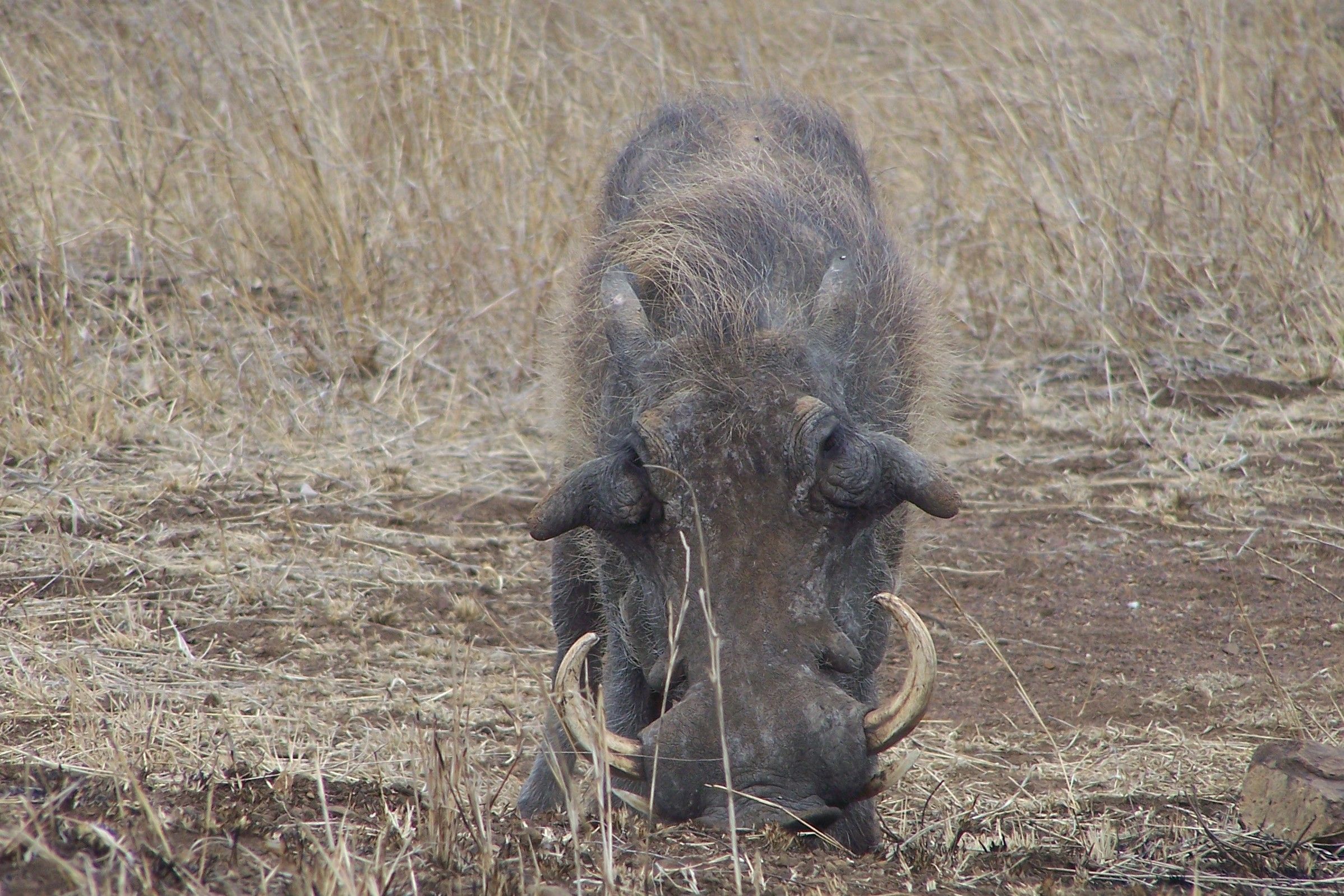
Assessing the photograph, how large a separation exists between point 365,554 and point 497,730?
1.06 m

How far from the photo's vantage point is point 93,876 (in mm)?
1742

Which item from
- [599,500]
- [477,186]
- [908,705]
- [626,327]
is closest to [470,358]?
[477,186]

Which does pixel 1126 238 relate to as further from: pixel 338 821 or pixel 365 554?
pixel 338 821

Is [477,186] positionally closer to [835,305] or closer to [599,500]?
[835,305]

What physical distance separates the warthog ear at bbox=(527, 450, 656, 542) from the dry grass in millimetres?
550

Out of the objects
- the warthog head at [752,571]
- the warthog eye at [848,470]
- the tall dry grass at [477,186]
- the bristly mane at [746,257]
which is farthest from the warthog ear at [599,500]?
the tall dry grass at [477,186]

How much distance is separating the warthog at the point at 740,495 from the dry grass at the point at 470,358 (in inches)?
7.1

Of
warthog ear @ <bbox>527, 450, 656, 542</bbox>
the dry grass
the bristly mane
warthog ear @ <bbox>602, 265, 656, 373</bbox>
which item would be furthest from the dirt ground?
warthog ear @ <bbox>602, 265, 656, 373</bbox>

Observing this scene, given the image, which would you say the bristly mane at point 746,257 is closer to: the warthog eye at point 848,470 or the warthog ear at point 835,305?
the warthog ear at point 835,305

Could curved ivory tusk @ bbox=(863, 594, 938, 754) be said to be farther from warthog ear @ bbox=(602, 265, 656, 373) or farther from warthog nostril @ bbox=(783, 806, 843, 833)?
warthog ear @ bbox=(602, 265, 656, 373)

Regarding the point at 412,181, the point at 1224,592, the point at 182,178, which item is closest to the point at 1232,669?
the point at 1224,592

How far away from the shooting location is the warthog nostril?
2.16 m

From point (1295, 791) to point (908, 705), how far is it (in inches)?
29.9

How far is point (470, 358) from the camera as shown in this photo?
5.79 metres
